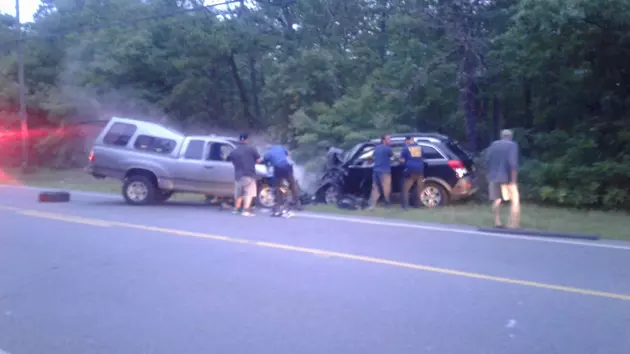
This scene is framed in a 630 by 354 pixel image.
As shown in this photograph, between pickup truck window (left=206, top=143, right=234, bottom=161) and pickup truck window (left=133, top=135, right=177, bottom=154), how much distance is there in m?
1.07

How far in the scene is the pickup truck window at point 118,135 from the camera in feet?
58.0

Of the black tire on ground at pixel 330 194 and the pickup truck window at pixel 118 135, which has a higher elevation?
the pickup truck window at pixel 118 135

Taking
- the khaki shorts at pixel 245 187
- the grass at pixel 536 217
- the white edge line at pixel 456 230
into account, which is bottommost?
the white edge line at pixel 456 230

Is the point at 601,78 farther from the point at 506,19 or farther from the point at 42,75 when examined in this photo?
the point at 42,75

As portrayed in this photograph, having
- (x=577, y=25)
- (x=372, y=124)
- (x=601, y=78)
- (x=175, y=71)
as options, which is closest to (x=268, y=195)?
(x=372, y=124)

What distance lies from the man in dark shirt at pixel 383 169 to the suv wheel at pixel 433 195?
933 millimetres

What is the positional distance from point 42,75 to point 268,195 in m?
27.0

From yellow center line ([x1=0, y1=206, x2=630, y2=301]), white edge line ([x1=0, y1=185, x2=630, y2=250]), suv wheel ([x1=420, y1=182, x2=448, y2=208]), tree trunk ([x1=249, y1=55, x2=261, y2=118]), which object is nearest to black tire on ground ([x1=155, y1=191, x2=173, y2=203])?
yellow center line ([x1=0, y1=206, x2=630, y2=301])

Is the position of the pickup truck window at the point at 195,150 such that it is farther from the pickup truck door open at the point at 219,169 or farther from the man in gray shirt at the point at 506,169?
the man in gray shirt at the point at 506,169

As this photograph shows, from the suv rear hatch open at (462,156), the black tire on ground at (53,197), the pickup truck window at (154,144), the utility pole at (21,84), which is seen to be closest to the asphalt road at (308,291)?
the suv rear hatch open at (462,156)

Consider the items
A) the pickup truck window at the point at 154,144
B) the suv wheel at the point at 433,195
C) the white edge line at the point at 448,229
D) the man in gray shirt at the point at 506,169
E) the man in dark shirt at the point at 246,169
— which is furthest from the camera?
the pickup truck window at the point at 154,144

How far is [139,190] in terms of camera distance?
1750 cm

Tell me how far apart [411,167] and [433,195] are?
3.74ft

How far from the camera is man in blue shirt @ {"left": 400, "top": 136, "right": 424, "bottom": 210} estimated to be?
15500 mm
